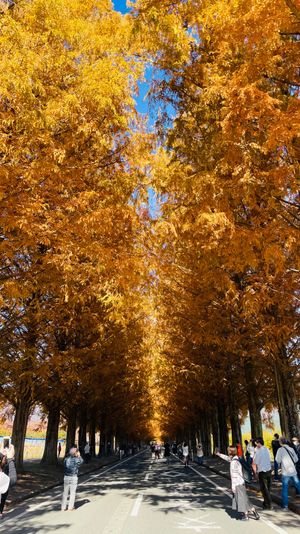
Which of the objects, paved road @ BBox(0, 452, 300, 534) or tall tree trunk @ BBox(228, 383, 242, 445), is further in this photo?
tall tree trunk @ BBox(228, 383, 242, 445)

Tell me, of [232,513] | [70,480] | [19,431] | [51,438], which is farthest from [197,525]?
[51,438]

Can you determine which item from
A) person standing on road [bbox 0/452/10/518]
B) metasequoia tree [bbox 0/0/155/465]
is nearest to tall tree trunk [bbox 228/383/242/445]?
person standing on road [bbox 0/452/10/518]

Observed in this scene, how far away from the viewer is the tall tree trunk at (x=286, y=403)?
12.8 meters

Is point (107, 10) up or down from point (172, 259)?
up

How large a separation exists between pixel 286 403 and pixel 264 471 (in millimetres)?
3848

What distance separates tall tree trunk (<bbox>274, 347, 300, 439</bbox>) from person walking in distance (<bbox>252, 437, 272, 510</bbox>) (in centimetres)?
283

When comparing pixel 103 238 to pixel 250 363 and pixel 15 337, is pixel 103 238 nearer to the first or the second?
pixel 15 337

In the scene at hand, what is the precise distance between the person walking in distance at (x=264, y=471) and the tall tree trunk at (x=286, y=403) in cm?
283

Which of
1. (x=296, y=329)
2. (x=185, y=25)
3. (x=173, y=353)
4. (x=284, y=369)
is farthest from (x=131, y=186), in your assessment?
(x=173, y=353)

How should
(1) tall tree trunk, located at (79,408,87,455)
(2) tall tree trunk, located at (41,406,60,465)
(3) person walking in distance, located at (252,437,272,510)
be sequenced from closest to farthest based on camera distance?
1. (3) person walking in distance, located at (252,437,272,510)
2. (2) tall tree trunk, located at (41,406,60,465)
3. (1) tall tree trunk, located at (79,408,87,455)

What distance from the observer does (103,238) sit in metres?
8.45

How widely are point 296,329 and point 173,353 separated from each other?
1293cm

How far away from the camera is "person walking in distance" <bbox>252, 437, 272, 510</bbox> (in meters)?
9.73

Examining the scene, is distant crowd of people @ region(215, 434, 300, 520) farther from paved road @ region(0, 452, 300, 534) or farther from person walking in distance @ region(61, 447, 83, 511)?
person walking in distance @ region(61, 447, 83, 511)
